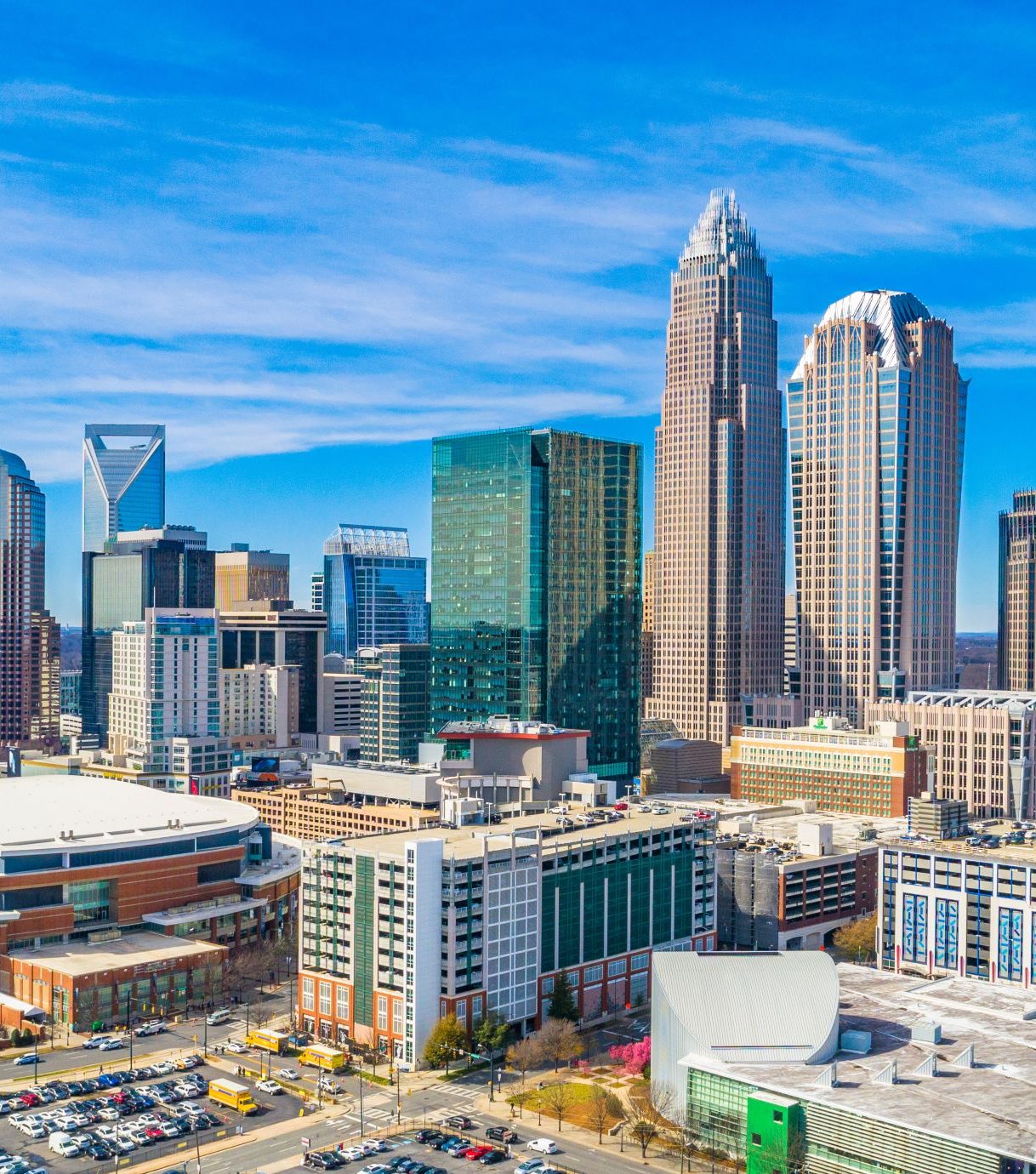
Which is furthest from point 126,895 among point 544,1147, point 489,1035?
point 544,1147

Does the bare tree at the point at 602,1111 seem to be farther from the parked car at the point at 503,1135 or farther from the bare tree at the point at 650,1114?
the parked car at the point at 503,1135

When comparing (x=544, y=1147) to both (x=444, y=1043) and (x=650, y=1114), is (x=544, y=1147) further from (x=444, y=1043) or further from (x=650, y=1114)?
→ (x=444, y=1043)

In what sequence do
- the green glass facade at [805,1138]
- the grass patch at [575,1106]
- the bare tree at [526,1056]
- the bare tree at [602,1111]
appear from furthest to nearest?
the bare tree at [526,1056] < the grass patch at [575,1106] < the bare tree at [602,1111] < the green glass facade at [805,1138]

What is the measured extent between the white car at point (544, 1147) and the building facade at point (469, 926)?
22.8m

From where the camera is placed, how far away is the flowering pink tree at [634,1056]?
126 m

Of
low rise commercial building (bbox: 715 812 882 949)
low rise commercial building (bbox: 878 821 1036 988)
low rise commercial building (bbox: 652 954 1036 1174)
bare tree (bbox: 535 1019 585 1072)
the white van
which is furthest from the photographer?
low rise commercial building (bbox: 715 812 882 949)

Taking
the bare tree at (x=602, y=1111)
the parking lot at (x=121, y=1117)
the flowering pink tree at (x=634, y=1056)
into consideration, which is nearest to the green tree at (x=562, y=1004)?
the flowering pink tree at (x=634, y=1056)

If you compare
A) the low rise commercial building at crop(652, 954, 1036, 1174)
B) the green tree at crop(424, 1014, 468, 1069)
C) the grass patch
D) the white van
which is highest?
the low rise commercial building at crop(652, 954, 1036, 1174)

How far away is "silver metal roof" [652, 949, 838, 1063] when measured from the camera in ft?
374

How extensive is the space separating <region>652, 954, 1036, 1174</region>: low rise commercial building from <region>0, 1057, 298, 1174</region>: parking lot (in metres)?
32.9

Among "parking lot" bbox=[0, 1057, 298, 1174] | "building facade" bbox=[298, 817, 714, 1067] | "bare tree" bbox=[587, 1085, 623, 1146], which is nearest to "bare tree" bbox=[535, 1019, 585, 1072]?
"building facade" bbox=[298, 817, 714, 1067]

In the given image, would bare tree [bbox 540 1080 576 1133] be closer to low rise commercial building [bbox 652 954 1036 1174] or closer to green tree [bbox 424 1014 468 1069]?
low rise commercial building [bbox 652 954 1036 1174]

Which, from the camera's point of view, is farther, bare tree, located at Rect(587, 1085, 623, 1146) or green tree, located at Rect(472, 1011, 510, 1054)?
green tree, located at Rect(472, 1011, 510, 1054)

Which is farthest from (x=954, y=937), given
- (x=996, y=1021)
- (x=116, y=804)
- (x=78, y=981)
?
(x=116, y=804)
